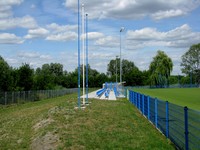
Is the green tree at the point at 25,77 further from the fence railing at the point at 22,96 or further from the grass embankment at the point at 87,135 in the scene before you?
the grass embankment at the point at 87,135

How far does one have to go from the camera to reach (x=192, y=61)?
127 metres

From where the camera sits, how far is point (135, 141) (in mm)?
11875

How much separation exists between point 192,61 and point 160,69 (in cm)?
2096

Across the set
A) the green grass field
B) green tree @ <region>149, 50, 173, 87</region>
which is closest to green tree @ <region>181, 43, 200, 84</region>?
green tree @ <region>149, 50, 173, 87</region>

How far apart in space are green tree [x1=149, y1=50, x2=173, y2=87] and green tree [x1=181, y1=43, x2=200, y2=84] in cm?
1584

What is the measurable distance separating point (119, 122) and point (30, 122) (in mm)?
5984

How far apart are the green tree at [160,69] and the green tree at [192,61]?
15.8 meters

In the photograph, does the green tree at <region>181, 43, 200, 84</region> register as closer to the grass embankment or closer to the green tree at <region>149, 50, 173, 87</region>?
the green tree at <region>149, 50, 173, 87</region>

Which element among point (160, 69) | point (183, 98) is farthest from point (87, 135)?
point (160, 69)

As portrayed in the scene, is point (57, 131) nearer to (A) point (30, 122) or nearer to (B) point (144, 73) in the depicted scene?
(A) point (30, 122)

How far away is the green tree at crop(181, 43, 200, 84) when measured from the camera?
12596 cm

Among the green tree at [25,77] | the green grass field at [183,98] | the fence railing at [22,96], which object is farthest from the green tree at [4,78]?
the green grass field at [183,98]

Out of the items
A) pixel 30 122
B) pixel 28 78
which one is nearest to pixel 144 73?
pixel 28 78

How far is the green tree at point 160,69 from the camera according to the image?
111250 mm
